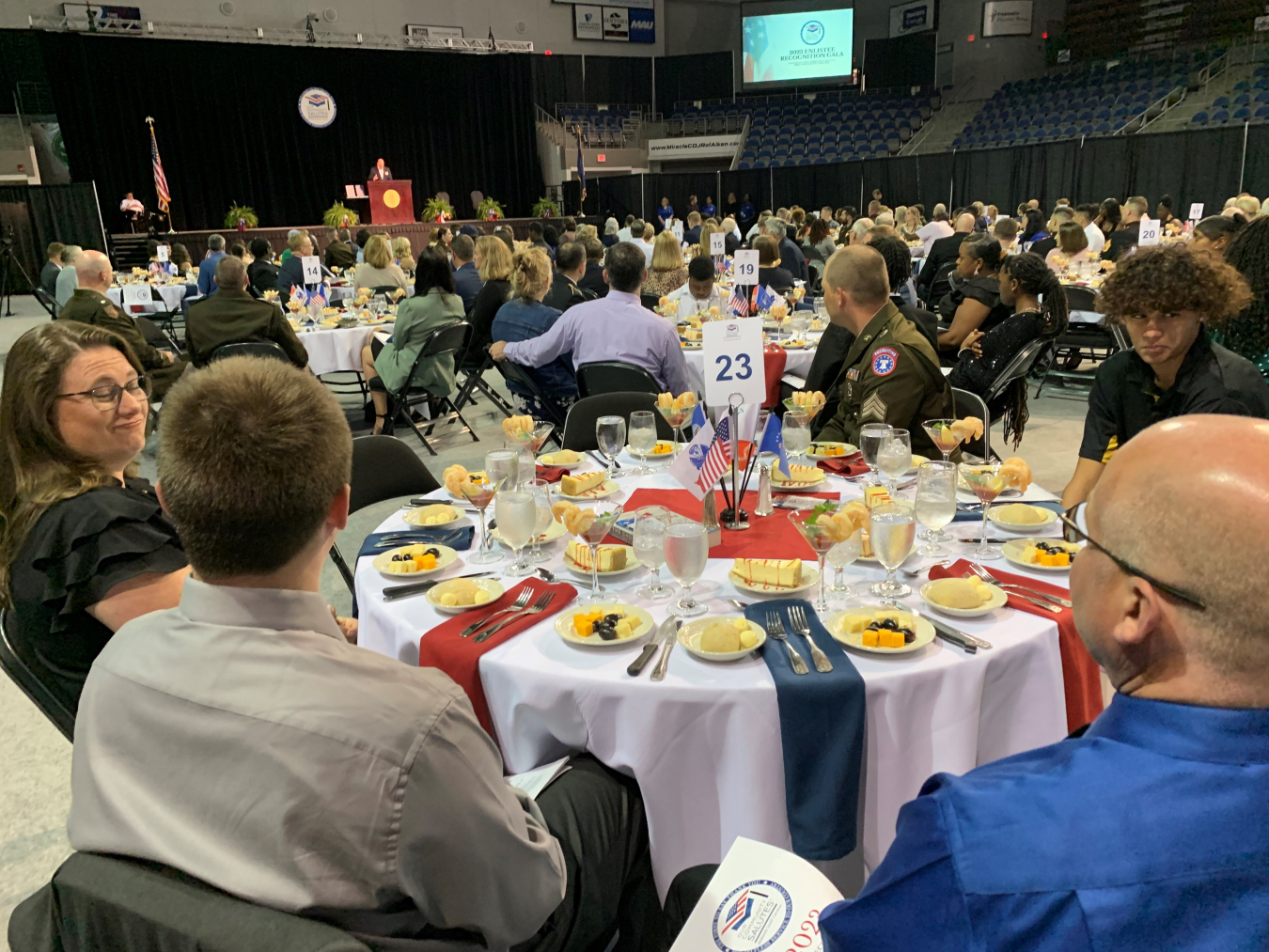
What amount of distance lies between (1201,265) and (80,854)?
9.56ft

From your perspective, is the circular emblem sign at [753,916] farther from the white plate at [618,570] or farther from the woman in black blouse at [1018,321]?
the woman in black blouse at [1018,321]

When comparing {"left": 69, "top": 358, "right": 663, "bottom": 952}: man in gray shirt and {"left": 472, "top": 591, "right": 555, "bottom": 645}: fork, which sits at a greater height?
{"left": 69, "top": 358, "right": 663, "bottom": 952}: man in gray shirt

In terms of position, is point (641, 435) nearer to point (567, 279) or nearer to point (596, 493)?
point (596, 493)

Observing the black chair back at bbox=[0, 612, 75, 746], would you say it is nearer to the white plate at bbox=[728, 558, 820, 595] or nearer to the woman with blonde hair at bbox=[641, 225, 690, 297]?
the white plate at bbox=[728, 558, 820, 595]

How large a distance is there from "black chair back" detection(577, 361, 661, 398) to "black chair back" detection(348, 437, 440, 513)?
4.45 feet

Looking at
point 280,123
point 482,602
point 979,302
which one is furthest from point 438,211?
point 482,602

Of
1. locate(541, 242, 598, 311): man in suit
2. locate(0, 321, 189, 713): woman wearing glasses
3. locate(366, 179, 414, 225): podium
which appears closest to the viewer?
locate(0, 321, 189, 713): woman wearing glasses

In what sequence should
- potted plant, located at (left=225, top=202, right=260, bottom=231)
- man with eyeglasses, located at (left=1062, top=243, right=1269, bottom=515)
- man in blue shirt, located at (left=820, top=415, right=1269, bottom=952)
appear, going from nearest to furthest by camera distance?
man in blue shirt, located at (left=820, top=415, right=1269, bottom=952) → man with eyeglasses, located at (left=1062, top=243, right=1269, bottom=515) → potted plant, located at (left=225, top=202, right=260, bottom=231)

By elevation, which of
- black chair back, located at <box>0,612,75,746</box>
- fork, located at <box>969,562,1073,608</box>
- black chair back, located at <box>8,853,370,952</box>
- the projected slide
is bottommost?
black chair back, located at <box>0,612,75,746</box>

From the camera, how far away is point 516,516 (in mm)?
1831

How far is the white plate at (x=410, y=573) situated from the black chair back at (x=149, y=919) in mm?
1022

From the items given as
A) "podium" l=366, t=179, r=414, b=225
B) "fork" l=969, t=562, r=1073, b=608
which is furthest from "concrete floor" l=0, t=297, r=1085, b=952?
"podium" l=366, t=179, r=414, b=225

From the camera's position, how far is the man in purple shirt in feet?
14.1

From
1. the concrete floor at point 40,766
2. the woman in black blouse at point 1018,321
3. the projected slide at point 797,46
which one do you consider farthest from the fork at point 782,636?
the projected slide at point 797,46
